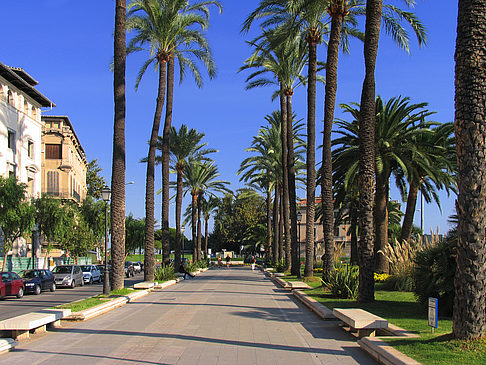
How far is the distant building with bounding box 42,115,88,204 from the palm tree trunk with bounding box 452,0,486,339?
2347 inches

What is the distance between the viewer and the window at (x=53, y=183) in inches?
2501

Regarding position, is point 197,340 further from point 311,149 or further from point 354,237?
point 354,237

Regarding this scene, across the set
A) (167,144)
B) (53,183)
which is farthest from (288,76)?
(53,183)

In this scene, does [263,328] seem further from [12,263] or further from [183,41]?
[12,263]

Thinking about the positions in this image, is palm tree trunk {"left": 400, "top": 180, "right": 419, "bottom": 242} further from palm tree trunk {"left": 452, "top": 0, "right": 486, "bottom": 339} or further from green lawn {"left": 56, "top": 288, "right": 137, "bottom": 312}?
palm tree trunk {"left": 452, "top": 0, "right": 486, "bottom": 339}

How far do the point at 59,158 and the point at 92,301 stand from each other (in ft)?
170

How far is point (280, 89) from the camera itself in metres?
41.2

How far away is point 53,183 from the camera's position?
64.3 meters

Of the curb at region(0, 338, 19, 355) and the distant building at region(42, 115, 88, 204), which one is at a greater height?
the distant building at region(42, 115, 88, 204)

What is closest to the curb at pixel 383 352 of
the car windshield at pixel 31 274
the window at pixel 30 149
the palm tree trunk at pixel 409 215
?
the palm tree trunk at pixel 409 215

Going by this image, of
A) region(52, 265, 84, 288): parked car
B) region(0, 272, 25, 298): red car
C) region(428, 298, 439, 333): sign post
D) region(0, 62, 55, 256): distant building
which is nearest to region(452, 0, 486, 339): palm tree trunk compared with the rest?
region(428, 298, 439, 333): sign post

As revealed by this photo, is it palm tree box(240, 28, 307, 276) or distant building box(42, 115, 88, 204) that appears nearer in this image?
palm tree box(240, 28, 307, 276)

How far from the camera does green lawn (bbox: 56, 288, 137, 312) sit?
17.0 metres

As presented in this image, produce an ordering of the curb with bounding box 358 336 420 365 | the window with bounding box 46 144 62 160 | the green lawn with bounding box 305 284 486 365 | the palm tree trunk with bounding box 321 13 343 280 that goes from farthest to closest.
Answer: the window with bounding box 46 144 62 160
the palm tree trunk with bounding box 321 13 343 280
the green lawn with bounding box 305 284 486 365
the curb with bounding box 358 336 420 365
